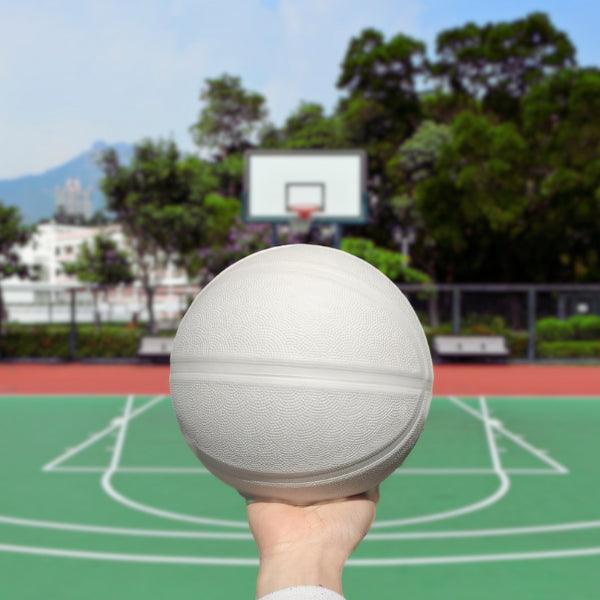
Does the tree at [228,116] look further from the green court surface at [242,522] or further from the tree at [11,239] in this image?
the green court surface at [242,522]

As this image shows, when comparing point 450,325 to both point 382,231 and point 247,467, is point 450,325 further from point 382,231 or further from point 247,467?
point 247,467

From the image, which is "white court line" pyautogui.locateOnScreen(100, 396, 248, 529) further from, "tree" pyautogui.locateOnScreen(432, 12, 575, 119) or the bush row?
"tree" pyautogui.locateOnScreen(432, 12, 575, 119)

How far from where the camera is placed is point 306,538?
2137 mm

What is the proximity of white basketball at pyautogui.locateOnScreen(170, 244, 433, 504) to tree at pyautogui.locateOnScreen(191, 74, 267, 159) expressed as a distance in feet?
191

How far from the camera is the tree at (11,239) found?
133 feet

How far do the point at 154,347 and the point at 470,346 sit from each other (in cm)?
880

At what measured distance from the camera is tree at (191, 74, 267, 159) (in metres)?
59.5

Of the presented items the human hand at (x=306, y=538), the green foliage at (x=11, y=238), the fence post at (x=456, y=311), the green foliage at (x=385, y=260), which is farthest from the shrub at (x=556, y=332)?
the human hand at (x=306, y=538)

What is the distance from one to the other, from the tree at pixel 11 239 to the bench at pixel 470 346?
23.2m

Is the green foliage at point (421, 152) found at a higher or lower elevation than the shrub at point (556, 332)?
higher

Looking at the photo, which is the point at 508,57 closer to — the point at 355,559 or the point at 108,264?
the point at 108,264

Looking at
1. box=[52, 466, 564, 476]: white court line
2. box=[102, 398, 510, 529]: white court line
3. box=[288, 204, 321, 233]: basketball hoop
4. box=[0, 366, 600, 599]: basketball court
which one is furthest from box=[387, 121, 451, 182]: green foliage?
box=[102, 398, 510, 529]: white court line

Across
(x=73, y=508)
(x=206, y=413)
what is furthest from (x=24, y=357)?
(x=206, y=413)

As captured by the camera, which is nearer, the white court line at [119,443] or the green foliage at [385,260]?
the white court line at [119,443]
